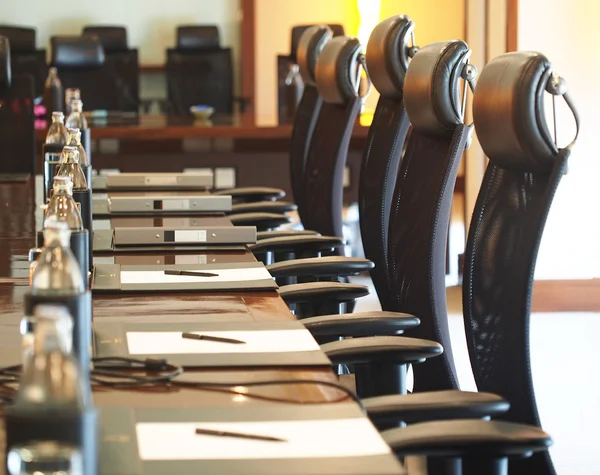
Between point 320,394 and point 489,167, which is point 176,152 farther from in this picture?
point 320,394

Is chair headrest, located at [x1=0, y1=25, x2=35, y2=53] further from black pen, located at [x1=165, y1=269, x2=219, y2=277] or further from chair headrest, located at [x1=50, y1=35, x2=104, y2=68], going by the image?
black pen, located at [x1=165, y1=269, x2=219, y2=277]

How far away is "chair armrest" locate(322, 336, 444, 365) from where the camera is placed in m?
1.89

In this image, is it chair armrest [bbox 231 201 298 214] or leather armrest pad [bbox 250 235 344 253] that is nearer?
leather armrest pad [bbox 250 235 344 253]

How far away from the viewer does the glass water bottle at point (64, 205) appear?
177cm

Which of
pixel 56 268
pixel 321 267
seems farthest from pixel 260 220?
pixel 56 268

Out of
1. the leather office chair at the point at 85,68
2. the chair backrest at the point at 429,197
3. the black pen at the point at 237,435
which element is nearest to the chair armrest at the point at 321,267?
the chair backrest at the point at 429,197

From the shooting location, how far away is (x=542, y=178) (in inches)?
71.7

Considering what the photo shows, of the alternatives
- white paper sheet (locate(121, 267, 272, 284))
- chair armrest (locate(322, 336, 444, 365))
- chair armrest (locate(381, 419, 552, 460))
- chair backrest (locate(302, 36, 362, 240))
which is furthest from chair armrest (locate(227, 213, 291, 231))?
chair armrest (locate(381, 419, 552, 460))

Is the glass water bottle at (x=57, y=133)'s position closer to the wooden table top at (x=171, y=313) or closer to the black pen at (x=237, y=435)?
the wooden table top at (x=171, y=313)

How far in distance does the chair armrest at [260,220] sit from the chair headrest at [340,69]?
46cm

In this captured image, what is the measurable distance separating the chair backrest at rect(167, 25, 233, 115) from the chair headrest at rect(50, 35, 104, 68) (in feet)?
4.59

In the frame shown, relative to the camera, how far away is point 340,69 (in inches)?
140

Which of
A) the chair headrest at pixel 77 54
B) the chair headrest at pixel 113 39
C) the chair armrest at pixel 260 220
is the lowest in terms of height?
the chair armrest at pixel 260 220

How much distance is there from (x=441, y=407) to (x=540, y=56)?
1.87 ft
